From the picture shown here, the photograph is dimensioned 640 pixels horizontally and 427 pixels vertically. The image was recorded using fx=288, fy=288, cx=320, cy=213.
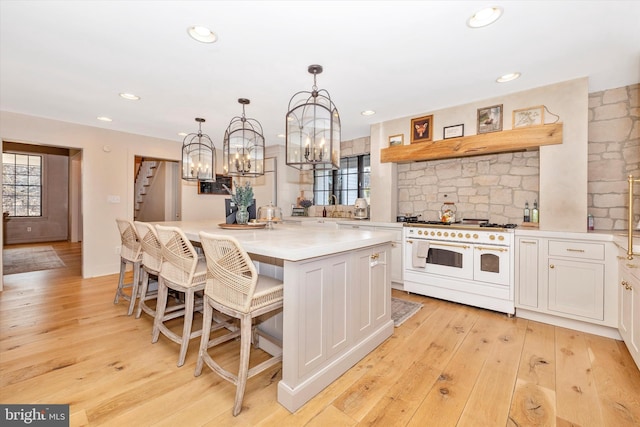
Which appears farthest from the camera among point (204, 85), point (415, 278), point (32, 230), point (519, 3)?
point (32, 230)

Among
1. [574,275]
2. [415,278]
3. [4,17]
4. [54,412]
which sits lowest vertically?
[54,412]

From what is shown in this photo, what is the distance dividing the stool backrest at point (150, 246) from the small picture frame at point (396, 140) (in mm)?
3180

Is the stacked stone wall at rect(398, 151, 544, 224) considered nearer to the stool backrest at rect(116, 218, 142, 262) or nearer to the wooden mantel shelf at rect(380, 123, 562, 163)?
the wooden mantel shelf at rect(380, 123, 562, 163)

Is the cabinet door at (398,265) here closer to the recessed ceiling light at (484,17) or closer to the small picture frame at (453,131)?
the small picture frame at (453,131)

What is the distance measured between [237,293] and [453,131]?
3181 millimetres

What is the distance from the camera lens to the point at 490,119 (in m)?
3.28

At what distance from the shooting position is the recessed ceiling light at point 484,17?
1.82 meters

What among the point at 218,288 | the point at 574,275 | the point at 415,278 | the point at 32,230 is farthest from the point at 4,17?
the point at 32,230

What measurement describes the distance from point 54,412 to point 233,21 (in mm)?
2582

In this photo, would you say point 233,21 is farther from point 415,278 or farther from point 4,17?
point 415,278

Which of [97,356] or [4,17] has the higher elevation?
[4,17]

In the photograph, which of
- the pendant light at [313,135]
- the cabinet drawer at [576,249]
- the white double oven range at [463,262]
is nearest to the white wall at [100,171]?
the pendant light at [313,135]

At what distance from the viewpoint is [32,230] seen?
778 cm

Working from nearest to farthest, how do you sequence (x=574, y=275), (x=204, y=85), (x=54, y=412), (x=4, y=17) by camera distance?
(x=54, y=412) < (x=4, y=17) < (x=574, y=275) < (x=204, y=85)
